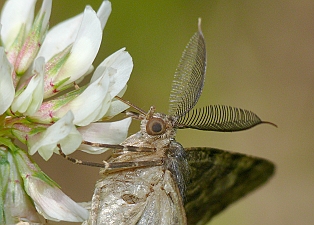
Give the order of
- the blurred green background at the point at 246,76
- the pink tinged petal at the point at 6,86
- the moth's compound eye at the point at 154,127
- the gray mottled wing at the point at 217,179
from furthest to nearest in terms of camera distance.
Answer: the blurred green background at the point at 246,76 → the gray mottled wing at the point at 217,179 → the moth's compound eye at the point at 154,127 → the pink tinged petal at the point at 6,86

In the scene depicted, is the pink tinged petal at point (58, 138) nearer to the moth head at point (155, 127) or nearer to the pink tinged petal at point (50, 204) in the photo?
the pink tinged petal at point (50, 204)

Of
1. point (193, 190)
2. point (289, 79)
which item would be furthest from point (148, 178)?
point (289, 79)

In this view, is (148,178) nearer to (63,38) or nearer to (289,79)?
(63,38)

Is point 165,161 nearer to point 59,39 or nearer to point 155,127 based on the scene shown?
point 155,127

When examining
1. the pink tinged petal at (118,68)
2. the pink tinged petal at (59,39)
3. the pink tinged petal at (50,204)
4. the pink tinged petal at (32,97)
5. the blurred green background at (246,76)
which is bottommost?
the pink tinged petal at (50,204)

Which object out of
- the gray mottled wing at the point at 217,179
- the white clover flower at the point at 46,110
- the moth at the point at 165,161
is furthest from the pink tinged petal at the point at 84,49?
the gray mottled wing at the point at 217,179

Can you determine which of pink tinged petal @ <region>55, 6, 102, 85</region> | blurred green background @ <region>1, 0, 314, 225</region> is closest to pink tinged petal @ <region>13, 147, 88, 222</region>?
pink tinged petal @ <region>55, 6, 102, 85</region>

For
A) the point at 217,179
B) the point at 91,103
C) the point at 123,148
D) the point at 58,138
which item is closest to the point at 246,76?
the point at 217,179
